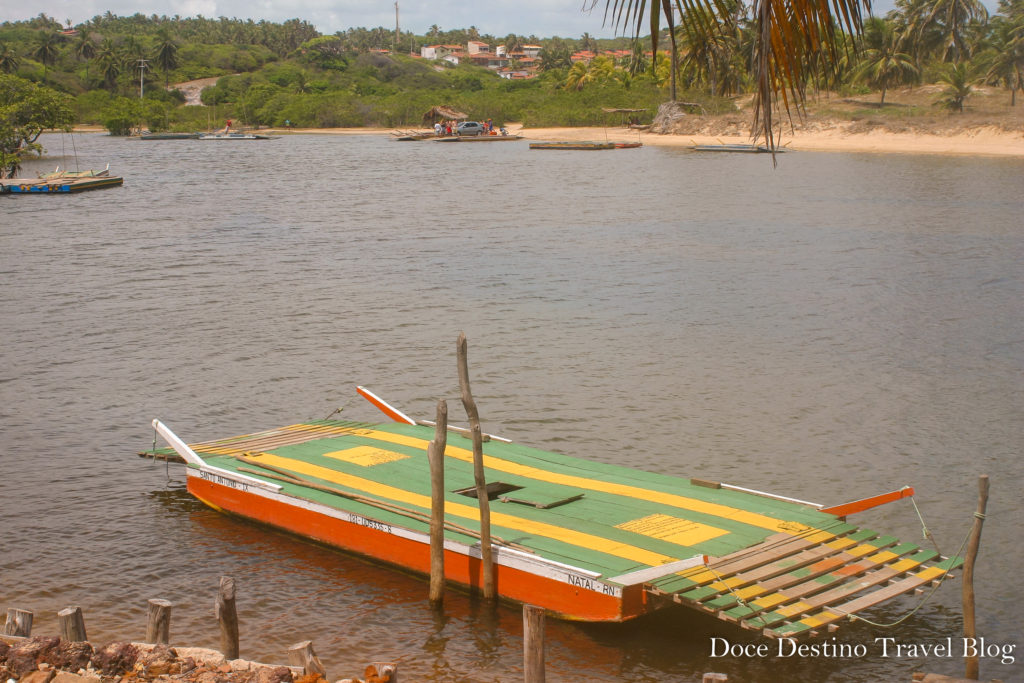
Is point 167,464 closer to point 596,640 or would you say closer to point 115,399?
point 115,399

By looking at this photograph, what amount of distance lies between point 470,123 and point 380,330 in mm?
89484

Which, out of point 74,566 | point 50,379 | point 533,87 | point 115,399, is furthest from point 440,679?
point 533,87

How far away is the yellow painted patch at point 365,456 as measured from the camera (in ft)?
43.7

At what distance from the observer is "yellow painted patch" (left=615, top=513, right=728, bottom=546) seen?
10555mm

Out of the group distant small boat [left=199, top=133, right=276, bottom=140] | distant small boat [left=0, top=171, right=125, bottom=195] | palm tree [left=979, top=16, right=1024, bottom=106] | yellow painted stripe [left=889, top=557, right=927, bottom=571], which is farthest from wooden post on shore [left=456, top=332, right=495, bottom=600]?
distant small boat [left=199, top=133, right=276, bottom=140]

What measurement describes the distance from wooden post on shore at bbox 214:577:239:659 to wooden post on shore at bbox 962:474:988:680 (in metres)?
6.04

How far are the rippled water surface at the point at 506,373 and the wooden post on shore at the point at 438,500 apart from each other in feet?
1.57

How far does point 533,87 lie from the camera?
13562 cm

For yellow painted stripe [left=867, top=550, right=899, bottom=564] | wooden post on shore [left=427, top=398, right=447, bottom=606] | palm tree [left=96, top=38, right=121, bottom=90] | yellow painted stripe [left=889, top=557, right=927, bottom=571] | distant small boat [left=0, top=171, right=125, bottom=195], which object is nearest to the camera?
yellow painted stripe [left=889, top=557, right=927, bottom=571]

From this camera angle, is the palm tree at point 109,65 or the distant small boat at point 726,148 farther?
the palm tree at point 109,65

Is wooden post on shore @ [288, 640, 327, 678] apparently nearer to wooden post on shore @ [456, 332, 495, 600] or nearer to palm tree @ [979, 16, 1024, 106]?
wooden post on shore @ [456, 332, 495, 600]

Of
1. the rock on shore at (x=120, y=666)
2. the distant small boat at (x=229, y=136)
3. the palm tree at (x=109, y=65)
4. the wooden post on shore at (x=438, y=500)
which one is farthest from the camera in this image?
the palm tree at (x=109, y=65)

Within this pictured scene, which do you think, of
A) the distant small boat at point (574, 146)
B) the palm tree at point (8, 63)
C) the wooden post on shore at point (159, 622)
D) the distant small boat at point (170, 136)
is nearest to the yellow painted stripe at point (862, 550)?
the wooden post on shore at point (159, 622)

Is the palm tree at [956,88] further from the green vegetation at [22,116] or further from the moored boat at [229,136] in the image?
the moored boat at [229,136]
